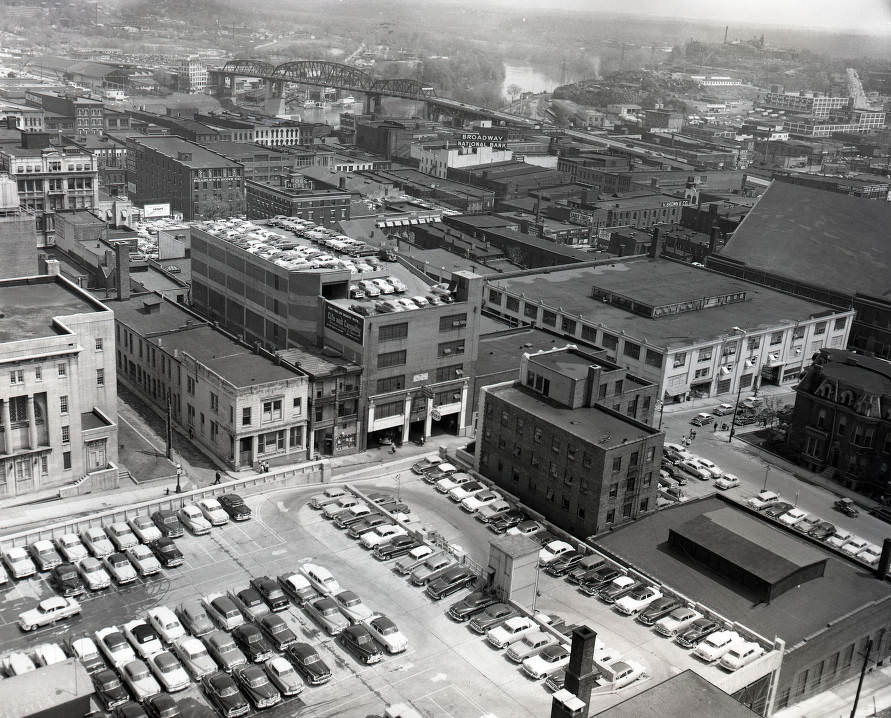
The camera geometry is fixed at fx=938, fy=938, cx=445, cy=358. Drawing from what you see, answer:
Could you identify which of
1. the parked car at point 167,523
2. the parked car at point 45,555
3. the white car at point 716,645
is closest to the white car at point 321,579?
the parked car at point 167,523

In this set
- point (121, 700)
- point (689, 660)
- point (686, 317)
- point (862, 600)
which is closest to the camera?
point (121, 700)

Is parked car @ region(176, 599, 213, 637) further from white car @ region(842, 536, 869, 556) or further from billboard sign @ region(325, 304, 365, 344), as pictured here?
white car @ region(842, 536, 869, 556)

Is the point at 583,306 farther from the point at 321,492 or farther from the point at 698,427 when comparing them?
the point at 321,492

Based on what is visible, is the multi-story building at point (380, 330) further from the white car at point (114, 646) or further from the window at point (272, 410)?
the white car at point (114, 646)

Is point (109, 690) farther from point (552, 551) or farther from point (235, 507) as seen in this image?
point (552, 551)

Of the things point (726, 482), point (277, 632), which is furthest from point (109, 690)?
point (726, 482)

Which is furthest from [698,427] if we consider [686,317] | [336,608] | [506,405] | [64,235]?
[64,235]
